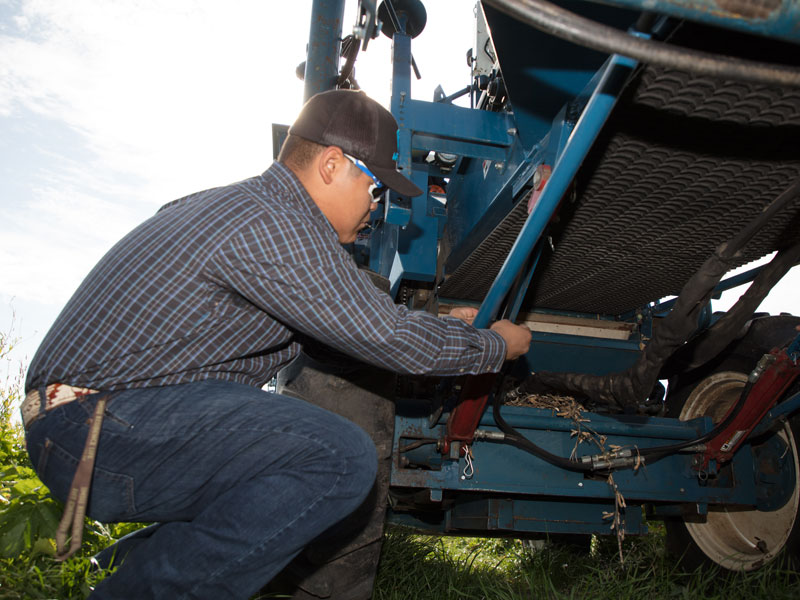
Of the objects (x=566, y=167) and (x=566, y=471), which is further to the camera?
(x=566, y=471)

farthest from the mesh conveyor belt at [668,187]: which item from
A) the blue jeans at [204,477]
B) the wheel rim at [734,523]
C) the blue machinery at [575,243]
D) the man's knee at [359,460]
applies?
the blue jeans at [204,477]

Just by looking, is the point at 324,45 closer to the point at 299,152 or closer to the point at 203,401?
the point at 299,152

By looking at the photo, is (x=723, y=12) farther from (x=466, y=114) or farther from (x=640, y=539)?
(x=640, y=539)

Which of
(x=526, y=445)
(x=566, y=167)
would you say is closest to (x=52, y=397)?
(x=566, y=167)

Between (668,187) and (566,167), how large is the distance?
55 centimetres

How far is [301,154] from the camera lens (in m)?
1.83

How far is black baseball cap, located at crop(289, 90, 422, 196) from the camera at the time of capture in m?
1.82

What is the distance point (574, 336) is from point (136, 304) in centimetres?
243

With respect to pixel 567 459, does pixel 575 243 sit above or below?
above

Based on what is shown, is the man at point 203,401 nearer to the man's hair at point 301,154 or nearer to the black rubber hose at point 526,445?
the man's hair at point 301,154

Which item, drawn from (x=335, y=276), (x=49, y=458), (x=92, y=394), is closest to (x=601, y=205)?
(x=335, y=276)

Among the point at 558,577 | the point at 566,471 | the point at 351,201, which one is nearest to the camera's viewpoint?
the point at 351,201

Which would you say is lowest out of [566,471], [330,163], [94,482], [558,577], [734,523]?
[558,577]

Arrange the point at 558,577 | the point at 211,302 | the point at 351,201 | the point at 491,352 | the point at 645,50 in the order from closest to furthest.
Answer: the point at 645,50 < the point at 211,302 < the point at 491,352 < the point at 351,201 < the point at 558,577
